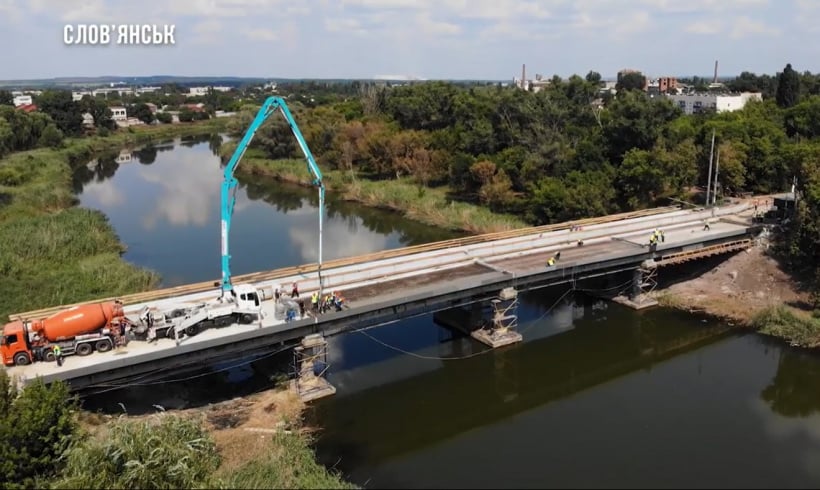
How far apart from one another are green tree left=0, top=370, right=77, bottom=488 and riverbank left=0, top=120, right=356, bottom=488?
15.2 feet

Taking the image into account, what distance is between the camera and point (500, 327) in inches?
1222

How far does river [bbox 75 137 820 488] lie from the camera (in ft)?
69.7

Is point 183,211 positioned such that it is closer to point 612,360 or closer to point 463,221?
point 463,221

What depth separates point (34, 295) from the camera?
34.6 m

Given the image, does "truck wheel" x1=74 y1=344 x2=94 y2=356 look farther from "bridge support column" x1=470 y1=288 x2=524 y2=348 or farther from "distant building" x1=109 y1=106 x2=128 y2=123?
"distant building" x1=109 y1=106 x2=128 y2=123

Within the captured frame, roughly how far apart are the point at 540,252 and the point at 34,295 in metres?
27.9

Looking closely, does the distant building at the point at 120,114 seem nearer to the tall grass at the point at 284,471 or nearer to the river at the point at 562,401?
the river at the point at 562,401

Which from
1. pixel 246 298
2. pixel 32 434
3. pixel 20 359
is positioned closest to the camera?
pixel 32 434

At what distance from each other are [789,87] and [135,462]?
276 feet

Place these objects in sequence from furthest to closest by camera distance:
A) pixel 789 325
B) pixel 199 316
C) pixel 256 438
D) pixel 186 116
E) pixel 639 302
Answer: pixel 186 116 → pixel 639 302 → pixel 789 325 → pixel 199 316 → pixel 256 438

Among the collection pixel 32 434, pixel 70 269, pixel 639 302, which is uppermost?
pixel 32 434

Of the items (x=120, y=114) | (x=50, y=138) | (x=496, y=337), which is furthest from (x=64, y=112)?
(x=496, y=337)

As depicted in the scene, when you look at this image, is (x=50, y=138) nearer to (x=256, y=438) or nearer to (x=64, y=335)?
(x=64, y=335)

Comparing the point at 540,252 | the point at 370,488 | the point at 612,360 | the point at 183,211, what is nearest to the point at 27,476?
the point at 370,488
